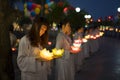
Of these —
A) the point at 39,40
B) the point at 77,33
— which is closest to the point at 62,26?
the point at 39,40

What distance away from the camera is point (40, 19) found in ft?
25.7

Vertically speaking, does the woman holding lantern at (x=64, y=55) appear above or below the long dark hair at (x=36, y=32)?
below

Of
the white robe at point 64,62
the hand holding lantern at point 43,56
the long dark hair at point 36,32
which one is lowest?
the white robe at point 64,62

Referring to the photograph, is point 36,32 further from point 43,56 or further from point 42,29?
point 43,56

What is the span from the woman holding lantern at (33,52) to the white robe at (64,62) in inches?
130

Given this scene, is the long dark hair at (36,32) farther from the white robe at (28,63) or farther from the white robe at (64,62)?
the white robe at (64,62)

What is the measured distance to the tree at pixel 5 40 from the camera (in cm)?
Result: 948

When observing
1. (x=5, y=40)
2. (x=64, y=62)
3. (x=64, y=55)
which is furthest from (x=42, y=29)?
(x=64, y=62)

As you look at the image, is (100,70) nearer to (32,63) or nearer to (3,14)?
(3,14)

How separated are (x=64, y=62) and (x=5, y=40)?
86.7 inches

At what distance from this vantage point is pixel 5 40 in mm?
9805

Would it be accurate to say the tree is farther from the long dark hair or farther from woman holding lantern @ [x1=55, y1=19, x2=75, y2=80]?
the long dark hair

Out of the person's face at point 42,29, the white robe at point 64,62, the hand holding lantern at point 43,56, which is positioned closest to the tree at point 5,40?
the white robe at point 64,62

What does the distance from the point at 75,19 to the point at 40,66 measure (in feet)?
42.3
